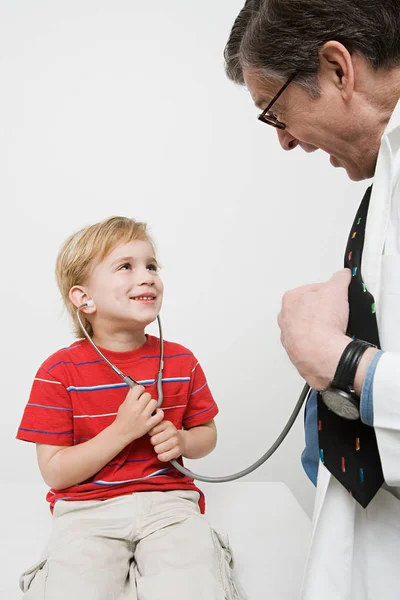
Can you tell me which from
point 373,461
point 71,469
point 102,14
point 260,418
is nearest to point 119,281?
point 71,469

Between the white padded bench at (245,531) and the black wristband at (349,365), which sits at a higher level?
the black wristband at (349,365)

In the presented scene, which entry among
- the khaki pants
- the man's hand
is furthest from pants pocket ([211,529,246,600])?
the man's hand

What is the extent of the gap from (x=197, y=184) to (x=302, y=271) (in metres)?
0.56

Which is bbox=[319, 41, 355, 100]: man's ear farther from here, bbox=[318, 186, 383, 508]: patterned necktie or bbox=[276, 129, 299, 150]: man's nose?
bbox=[318, 186, 383, 508]: patterned necktie

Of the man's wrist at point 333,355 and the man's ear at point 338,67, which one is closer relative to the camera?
the man's wrist at point 333,355

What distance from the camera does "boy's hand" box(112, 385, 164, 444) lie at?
1.46 metres

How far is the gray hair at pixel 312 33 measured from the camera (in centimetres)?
110

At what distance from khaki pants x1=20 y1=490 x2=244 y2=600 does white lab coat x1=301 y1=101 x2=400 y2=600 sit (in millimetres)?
257

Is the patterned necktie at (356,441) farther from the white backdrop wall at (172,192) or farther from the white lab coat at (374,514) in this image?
the white backdrop wall at (172,192)

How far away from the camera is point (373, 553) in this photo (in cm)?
111

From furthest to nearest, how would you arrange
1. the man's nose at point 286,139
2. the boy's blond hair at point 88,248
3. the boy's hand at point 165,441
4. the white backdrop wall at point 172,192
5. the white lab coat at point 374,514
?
the white backdrop wall at point 172,192, the boy's blond hair at point 88,248, the boy's hand at point 165,441, the man's nose at point 286,139, the white lab coat at point 374,514

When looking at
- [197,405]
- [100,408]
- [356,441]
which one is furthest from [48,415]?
[356,441]

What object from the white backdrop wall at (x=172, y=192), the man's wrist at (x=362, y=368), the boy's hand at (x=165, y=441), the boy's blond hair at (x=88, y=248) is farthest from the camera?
the white backdrop wall at (x=172, y=192)

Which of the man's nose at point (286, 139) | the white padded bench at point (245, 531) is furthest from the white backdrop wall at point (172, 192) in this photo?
the man's nose at point (286, 139)
